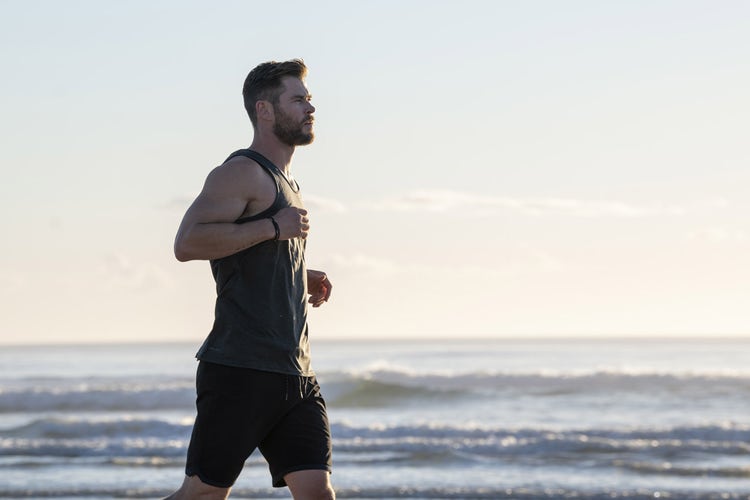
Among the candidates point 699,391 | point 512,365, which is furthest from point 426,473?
point 512,365

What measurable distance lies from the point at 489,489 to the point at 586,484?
0.92 meters

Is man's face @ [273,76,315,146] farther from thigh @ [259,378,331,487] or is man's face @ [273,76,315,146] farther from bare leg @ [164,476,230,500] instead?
bare leg @ [164,476,230,500]

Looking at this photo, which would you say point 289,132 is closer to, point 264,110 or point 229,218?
point 264,110

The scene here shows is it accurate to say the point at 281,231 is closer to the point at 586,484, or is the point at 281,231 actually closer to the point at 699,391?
the point at 586,484

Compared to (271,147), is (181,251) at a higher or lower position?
lower

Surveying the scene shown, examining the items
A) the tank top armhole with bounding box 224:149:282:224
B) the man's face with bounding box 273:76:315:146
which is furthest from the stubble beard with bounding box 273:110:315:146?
the tank top armhole with bounding box 224:149:282:224

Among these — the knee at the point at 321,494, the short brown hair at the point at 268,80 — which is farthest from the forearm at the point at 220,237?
the knee at the point at 321,494

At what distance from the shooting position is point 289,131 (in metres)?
3.96

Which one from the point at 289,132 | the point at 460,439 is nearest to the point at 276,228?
the point at 289,132

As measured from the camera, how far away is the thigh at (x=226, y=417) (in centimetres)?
386

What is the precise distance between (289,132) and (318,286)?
2.01 ft

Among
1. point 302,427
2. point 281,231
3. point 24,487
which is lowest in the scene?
point 24,487

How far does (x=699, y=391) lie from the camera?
20.6 meters

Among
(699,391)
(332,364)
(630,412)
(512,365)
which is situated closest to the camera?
(630,412)
